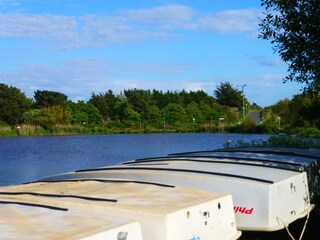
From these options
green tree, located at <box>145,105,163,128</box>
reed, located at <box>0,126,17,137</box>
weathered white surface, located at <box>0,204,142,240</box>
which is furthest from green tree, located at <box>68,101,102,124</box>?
weathered white surface, located at <box>0,204,142,240</box>

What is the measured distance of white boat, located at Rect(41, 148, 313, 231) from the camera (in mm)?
5344

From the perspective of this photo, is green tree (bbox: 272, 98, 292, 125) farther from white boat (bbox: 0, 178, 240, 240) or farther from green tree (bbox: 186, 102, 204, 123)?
Answer: white boat (bbox: 0, 178, 240, 240)

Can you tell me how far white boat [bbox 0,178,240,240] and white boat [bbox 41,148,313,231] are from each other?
0.48 m

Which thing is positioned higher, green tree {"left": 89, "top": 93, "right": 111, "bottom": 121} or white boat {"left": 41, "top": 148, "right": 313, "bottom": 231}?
green tree {"left": 89, "top": 93, "right": 111, "bottom": 121}

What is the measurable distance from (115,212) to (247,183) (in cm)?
203

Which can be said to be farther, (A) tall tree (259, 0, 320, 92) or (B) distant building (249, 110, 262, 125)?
(B) distant building (249, 110, 262, 125)

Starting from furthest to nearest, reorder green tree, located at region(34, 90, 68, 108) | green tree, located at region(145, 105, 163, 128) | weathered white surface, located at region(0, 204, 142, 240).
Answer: green tree, located at region(34, 90, 68, 108)
green tree, located at region(145, 105, 163, 128)
weathered white surface, located at region(0, 204, 142, 240)

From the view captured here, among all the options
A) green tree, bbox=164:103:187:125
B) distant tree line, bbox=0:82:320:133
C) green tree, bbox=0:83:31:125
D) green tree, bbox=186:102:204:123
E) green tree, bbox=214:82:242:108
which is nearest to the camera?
distant tree line, bbox=0:82:320:133

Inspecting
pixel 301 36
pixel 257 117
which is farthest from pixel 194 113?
pixel 301 36

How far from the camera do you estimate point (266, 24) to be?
6664mm

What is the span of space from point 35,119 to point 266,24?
162 feet

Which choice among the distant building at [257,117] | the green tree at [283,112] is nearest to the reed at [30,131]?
the green tree at [283,112]

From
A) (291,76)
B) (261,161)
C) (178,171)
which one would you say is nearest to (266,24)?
(291,76)

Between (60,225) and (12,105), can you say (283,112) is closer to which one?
(12,105)
